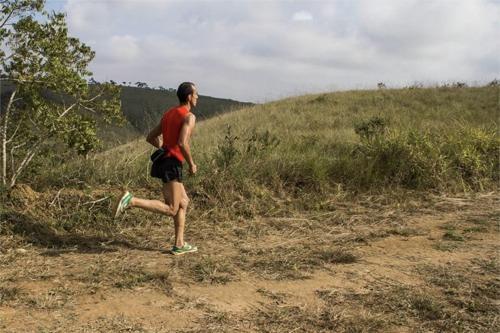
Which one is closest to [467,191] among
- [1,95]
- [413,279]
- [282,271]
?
[413,279]

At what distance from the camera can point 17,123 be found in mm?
5801

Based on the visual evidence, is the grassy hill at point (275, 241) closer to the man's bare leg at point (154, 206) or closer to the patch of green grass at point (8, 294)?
the patch of green grass at point (8, 294)

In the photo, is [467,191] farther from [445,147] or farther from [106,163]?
[106,163]

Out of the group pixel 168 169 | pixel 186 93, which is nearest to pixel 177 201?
pixel 168 169

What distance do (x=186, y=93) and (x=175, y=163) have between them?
69 cm

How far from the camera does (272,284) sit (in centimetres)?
412

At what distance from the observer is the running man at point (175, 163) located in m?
4.70

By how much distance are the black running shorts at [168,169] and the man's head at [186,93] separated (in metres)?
0.57

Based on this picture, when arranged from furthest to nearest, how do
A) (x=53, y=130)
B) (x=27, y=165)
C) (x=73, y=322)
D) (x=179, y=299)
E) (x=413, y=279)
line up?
(x=27, y=165) → (x=53, y=130) → (x=413, y=279) → (x=179, y=299) → (x=73, y=322)

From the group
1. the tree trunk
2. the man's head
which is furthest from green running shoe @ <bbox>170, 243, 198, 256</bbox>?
the tree trunk

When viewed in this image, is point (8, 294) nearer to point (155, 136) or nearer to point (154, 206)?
point (154, 206)

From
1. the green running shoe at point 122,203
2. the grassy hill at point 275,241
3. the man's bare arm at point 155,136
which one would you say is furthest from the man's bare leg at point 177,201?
the man's bare arm at point 155,136

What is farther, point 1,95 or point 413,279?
point 1,95

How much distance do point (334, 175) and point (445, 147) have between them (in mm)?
2272
